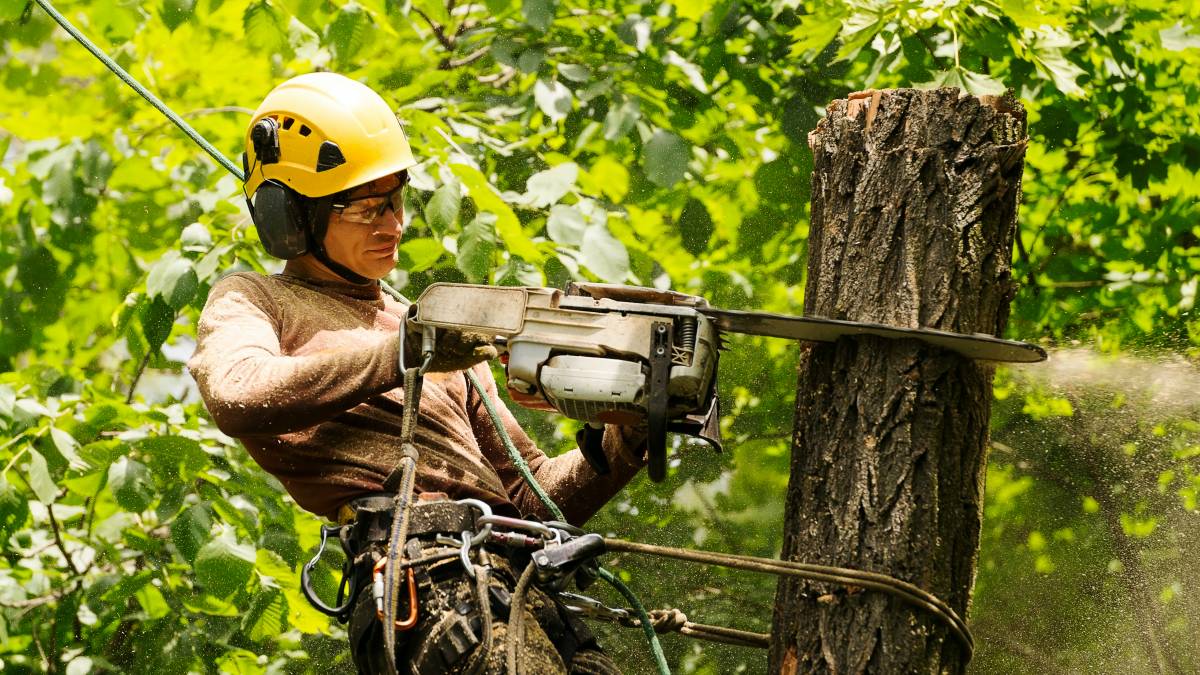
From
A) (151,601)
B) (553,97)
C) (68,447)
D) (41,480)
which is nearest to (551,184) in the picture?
(553,97)

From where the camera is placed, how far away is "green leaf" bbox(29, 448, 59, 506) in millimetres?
4610

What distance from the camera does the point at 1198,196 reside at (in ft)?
19.6

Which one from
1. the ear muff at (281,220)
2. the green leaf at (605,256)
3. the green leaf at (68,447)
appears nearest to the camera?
the ear muff at (281,220)

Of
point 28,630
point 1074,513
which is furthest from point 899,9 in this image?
point 28,630

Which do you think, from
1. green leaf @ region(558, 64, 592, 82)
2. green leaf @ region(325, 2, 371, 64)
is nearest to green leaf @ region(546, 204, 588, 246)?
green leaf @ region(558, 64, 592, 82)

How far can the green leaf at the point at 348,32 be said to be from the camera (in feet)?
16.3

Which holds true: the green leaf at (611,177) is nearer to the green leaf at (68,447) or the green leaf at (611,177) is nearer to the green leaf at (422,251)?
the green leaf at (422,251)

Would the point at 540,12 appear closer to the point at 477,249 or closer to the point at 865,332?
the point at 477,249

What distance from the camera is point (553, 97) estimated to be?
5246 millimetres

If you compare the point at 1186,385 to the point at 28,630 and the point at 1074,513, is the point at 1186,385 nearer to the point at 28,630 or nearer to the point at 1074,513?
the point at 1074,513

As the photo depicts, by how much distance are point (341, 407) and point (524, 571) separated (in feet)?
1.61

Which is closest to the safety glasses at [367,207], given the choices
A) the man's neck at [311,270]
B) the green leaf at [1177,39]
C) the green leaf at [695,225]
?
the man's neck at [311,270]

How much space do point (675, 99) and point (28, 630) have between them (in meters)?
4.03

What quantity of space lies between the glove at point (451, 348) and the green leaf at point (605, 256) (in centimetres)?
182
